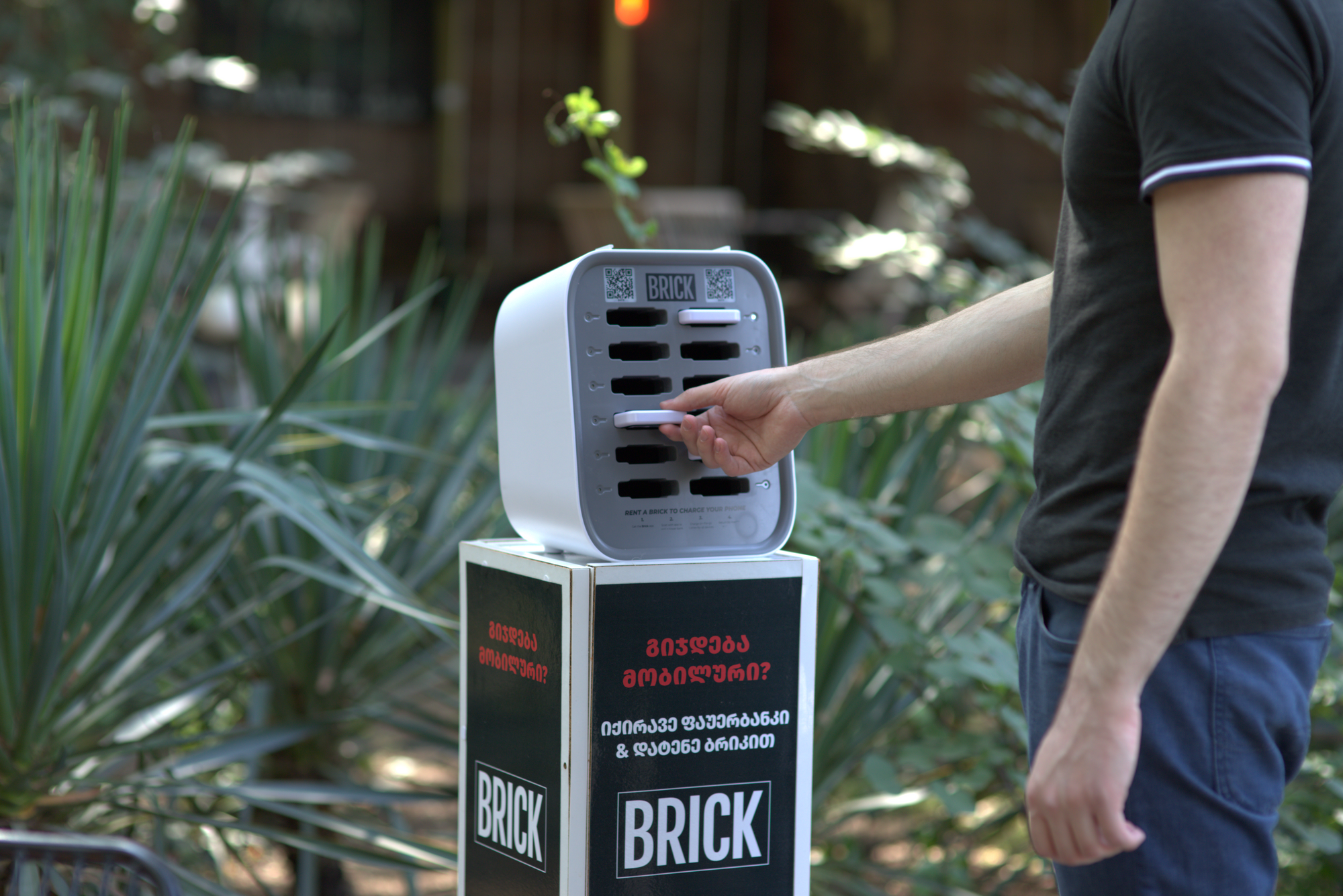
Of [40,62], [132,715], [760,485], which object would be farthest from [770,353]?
[40,62]

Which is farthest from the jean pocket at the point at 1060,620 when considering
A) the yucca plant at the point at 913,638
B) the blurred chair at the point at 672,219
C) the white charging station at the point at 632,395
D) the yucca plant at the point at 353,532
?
the blurred chair at the point at 672,219

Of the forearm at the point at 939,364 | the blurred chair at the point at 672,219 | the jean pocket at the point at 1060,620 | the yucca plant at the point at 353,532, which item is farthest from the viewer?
the blurred chair at the point at 672,219

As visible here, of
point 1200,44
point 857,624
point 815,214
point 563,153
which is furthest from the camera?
point 563,153

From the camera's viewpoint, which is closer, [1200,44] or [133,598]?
[1200,44]

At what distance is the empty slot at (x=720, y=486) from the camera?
1423 millimetres

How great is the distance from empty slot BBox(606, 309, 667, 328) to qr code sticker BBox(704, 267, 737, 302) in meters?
0.06

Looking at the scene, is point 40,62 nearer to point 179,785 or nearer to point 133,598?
point 133,598

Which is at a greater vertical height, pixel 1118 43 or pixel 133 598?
pixel 1118 43

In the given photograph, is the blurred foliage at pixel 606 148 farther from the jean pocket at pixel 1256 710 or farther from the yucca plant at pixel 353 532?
the jean pocket at pixel 1256 710

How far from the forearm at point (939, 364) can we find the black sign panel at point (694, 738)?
0.21 m

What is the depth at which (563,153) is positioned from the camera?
30.0ft

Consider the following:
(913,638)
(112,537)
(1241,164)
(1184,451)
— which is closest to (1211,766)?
(1184,451)

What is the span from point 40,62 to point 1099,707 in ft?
13.0

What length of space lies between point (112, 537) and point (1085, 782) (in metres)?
1.43
